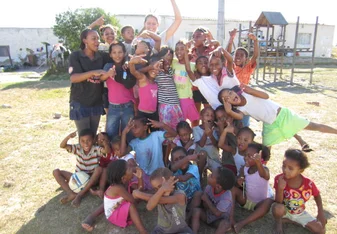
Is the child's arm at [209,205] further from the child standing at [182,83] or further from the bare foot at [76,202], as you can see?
the bare foot at [76,202]

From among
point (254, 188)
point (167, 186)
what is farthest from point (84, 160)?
point (254, 188)

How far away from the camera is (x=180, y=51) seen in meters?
3.54

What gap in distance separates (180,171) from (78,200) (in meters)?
1.23

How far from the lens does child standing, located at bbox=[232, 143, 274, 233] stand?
2705 mm

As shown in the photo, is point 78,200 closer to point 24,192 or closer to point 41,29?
point 24,192

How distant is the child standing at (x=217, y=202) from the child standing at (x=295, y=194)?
A: 43 centimetres

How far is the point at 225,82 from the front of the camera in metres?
3.39

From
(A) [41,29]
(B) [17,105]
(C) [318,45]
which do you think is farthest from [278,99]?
(A) [41,29]

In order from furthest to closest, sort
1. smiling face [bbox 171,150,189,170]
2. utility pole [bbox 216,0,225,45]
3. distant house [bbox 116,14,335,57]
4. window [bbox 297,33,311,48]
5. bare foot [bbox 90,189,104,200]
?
window [bbox 297,33,311,48] < distant house [bbox 116,14,335,57] < utility pole [bbox 216,0,225,45] < bare foot [bbox 90,189,104,200] < smiling face [bbox 171,150,189,170]

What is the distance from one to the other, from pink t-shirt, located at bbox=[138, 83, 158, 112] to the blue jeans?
159 millimetres

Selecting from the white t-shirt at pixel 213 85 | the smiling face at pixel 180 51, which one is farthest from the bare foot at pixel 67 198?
the smiling face at pixel 180 51

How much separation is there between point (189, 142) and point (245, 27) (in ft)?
79.4

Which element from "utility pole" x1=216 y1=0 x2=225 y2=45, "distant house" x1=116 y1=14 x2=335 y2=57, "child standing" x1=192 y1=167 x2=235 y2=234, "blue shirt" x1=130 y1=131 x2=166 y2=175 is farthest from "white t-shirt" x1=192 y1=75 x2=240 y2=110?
"distant house" x1=116 y1=14 x2=335 y2=57

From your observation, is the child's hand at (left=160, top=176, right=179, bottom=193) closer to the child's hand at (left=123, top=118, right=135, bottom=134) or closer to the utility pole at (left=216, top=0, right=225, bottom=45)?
the child's hand at (left=123, top=118, right=135, bottom=134)
